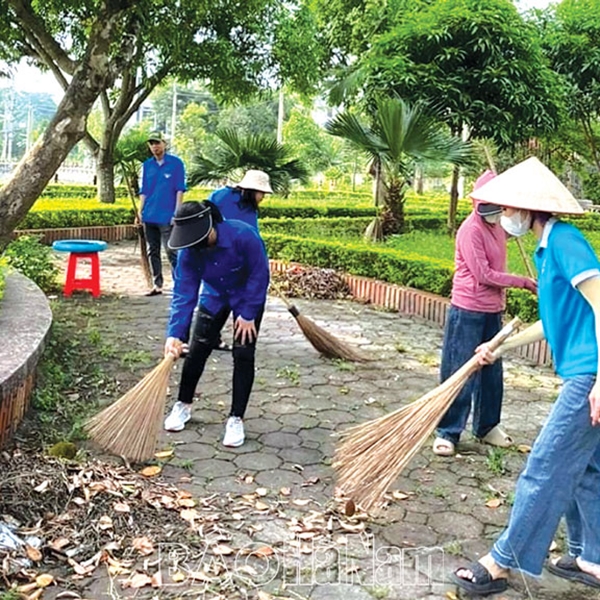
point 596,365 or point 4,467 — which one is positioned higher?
point 596,365

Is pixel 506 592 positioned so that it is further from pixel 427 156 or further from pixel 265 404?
pixel 427 156

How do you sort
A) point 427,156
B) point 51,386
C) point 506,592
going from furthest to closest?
point 427,156 < point 51,386 < point 506,592

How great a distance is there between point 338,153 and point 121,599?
30.2 m

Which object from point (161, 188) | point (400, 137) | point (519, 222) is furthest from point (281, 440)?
point (400, 137)

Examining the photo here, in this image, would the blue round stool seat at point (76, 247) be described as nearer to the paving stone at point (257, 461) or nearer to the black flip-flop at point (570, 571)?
the paving stone at point (257, 461)

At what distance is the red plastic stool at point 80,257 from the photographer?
6973 millimetres

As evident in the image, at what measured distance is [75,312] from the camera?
262 inches

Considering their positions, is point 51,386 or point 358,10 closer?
point 51,386

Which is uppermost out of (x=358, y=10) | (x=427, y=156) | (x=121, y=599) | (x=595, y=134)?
(x=358, y=10)

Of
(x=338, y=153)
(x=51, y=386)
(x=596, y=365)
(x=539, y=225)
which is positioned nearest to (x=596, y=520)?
(x=596, y=365)

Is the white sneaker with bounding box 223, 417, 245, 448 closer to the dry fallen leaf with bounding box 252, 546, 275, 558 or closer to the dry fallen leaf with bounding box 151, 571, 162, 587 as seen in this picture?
the dry fallen leaf with bounding box 252, 546, 275, 558

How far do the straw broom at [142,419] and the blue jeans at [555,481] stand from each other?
5.53 ft

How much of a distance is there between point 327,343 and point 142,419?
2.25 metres

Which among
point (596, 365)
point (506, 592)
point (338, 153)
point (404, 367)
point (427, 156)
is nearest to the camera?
point (596, 365)
